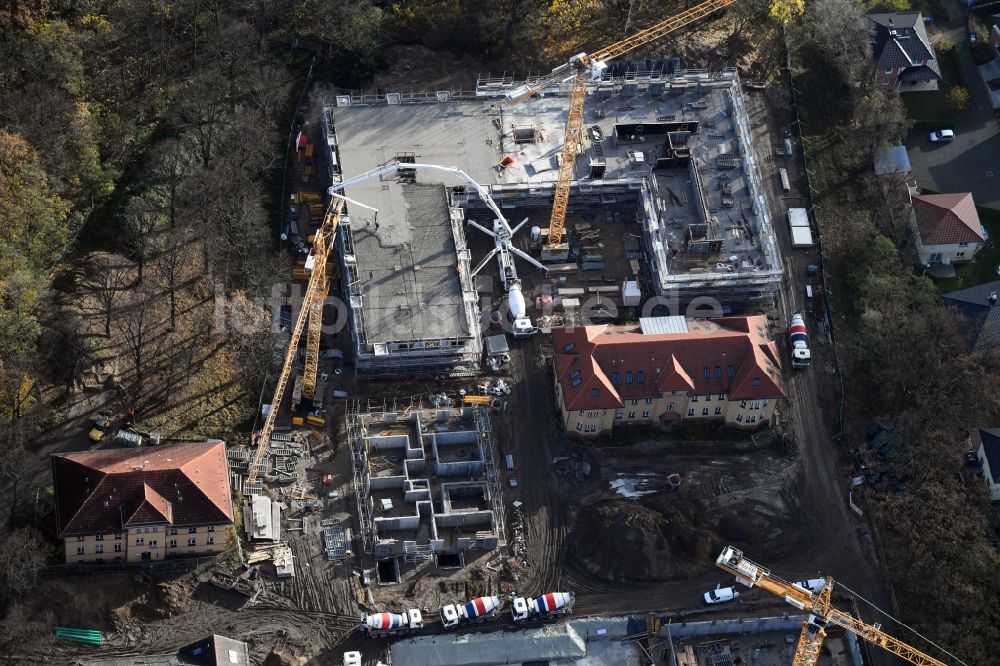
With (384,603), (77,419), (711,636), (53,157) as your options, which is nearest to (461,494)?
(384,603)

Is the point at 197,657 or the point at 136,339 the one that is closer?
the point at 197,657

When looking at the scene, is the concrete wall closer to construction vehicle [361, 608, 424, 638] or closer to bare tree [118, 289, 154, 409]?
construction vehicle [361, 608, 424, 638]

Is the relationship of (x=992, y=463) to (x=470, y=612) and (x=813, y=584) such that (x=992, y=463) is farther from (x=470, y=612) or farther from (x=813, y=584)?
(x=470, y=612)

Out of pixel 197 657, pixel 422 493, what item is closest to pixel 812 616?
pixel 422 493

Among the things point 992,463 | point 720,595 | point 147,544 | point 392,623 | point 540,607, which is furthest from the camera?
point 992,463

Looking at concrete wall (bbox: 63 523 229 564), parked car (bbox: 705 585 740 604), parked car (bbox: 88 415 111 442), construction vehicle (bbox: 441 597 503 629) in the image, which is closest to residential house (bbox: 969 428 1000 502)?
parked car (bbox: 705 585 740 604)

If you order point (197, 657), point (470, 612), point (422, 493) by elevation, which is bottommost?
point (197, 657)
